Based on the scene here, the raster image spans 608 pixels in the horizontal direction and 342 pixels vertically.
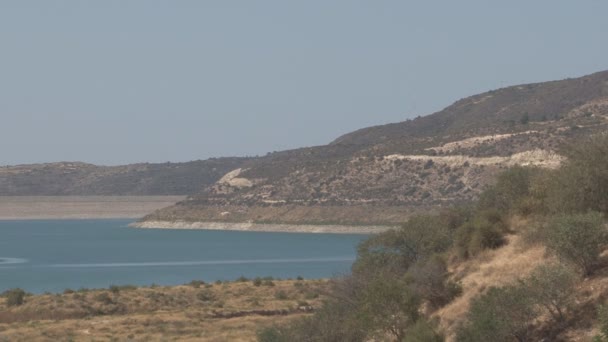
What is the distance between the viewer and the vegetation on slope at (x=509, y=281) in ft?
72.1

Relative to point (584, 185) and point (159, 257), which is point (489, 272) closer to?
point (584, 185)

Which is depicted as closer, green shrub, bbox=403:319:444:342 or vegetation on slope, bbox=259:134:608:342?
vegetation on slope, bbox=259:134:608:342

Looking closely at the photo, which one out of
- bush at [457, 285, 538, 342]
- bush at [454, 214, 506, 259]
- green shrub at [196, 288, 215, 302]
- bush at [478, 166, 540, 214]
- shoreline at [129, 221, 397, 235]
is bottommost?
shoreline at [129, 221, 397, 235]

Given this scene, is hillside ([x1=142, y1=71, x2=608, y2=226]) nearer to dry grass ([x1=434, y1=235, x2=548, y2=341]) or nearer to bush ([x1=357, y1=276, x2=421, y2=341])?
dry grass ([x1=434, y1=235, x2=548, y2=341])

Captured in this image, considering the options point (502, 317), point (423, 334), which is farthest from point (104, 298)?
point (502, 317)

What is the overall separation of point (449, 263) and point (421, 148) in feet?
442

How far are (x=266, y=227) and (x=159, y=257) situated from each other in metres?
51.7

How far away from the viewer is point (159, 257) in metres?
118

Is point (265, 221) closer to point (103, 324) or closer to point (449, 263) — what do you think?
point (103, 324)

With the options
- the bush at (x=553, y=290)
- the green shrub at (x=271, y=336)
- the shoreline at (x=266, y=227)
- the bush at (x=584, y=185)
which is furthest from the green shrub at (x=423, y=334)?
the shoreline at (x=266, y=227)

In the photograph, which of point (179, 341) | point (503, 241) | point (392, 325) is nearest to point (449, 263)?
point (503, 241)

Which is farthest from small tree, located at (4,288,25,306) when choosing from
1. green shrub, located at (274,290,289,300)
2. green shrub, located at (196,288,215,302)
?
green shrub, located at (274,290,289,300)

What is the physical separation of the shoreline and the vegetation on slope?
105 m

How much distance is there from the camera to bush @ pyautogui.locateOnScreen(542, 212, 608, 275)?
23.4m
